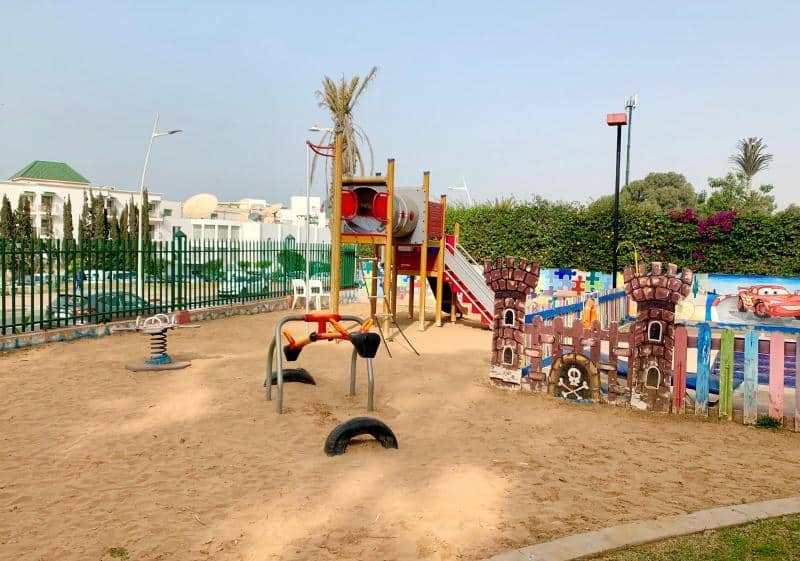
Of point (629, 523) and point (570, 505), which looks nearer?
point (629, 523)

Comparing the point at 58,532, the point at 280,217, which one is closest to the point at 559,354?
the point at 58,532

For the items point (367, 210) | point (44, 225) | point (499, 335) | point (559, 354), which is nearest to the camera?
point (559, 354)

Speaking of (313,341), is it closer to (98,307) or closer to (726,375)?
(726,375)

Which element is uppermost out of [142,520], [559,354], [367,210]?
[367,210]

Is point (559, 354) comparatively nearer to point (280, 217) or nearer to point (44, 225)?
point (44, 225)

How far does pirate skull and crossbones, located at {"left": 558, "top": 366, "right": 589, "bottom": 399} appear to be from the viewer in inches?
297

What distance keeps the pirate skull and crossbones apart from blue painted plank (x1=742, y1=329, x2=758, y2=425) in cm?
174

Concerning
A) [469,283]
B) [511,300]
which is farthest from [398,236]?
[511,300]

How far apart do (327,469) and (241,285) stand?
12.8 metres

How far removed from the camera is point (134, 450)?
561cm

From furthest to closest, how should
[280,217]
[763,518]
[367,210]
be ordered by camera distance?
[280,217] < [367,210] < [763,518]

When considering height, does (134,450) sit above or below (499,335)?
below

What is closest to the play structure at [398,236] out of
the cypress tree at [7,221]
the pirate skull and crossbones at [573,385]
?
the pirate skull and crossbones at [573,385]

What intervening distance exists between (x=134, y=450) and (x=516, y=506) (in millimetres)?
3525
